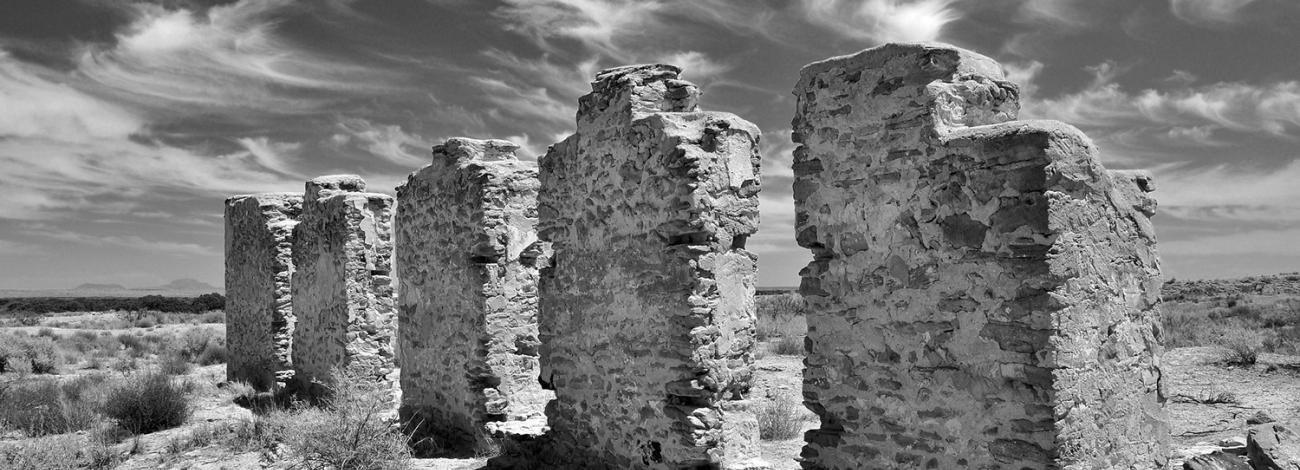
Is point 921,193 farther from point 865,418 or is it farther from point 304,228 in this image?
point 304,228

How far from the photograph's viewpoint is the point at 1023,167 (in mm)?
4086

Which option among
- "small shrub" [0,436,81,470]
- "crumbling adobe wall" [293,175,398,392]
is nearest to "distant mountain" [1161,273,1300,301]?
"crumbling adobe wall" [293,175,398,392]

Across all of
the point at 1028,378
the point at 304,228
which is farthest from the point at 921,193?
the point at 304,228

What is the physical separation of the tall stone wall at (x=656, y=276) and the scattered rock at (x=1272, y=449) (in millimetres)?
3890

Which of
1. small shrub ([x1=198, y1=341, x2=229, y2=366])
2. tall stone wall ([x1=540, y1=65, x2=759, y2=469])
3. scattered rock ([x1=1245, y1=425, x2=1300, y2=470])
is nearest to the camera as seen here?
tall stone wall ([x1=540, y1=65, x2=759, y2=469])

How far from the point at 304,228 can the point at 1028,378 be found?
33.6 ft

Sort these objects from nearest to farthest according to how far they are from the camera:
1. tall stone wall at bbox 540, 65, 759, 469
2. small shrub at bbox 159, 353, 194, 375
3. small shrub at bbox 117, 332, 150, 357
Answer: tall stone wall at bbox 540, 65, 759, 469 → small shrub at bbox 159, 353, 194, 375 → small shrub at bbox 117, 332, 150, 357

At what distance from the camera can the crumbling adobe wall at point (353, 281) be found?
1038 cm

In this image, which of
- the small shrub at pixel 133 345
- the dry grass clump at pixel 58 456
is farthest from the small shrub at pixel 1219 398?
the small shrub at pixel 133 345

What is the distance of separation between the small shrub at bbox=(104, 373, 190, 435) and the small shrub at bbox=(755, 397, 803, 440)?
7.44 meters

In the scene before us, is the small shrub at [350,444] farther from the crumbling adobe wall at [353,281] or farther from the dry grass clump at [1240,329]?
the dry grass clump at [1240,329]

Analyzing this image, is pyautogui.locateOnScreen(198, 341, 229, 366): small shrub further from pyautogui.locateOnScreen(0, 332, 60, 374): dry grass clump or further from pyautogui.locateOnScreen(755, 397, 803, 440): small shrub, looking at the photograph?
pyautogui.locateOnScreen(755, 397, 803, 440): small shrub

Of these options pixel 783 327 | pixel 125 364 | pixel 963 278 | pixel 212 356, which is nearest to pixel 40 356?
pixel 125 364

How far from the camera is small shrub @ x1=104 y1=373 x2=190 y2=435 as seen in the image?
10.5 metres
